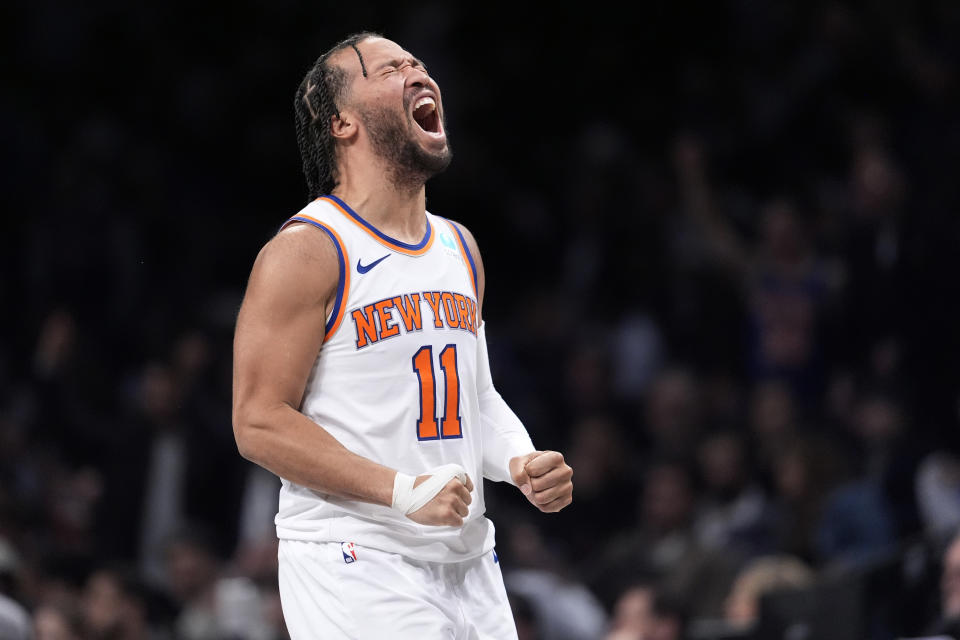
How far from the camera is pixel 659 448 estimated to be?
8.49 metres

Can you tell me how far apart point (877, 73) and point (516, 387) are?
3012mm

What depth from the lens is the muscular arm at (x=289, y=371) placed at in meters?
3.05

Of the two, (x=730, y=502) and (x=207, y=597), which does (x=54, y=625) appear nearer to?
(x=207, y=597)

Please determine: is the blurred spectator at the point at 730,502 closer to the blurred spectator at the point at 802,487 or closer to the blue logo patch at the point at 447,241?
the blurred spectator at the point at 802,487

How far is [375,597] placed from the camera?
10.1ft

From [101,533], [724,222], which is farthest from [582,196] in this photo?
[101,533]

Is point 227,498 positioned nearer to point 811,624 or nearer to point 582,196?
point 582,196

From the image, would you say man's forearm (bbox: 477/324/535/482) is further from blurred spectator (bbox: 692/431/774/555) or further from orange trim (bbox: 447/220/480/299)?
blurred spectator (bbox: 692/431/774/555)

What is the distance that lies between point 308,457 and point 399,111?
2.86 ft

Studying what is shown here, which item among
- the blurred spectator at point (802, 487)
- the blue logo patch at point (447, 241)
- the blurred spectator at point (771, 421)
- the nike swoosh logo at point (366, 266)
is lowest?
the blurred spectator at point (802, 487)

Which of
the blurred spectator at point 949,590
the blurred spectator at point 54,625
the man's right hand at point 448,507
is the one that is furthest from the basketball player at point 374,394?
the blurred spectator at point 54,625

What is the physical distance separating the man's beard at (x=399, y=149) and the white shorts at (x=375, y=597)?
0.90 metres

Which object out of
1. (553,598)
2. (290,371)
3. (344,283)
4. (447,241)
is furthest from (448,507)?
(553,598)

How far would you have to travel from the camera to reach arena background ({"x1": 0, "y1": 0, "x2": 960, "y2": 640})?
7.18m
